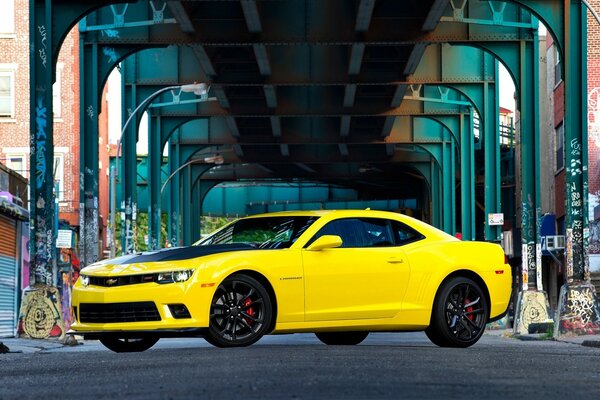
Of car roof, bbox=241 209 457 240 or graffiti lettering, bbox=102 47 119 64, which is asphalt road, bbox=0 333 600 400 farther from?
graffiti lettering, bbox=102 47 119 64

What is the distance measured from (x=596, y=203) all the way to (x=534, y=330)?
18066mm

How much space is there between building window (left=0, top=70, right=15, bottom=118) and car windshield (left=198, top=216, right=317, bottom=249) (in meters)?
38.2

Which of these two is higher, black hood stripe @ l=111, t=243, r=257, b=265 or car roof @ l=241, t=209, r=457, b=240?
car roof @ l=241, t=209, r=457, b=240

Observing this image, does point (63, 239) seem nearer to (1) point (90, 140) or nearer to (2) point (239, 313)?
(1) point (90, 140)

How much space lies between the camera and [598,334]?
72.2 feet

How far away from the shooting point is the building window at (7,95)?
51.6 m

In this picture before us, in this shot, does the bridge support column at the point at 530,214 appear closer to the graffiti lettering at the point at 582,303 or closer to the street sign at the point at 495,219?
the graffiti lettering at the point at 582,303

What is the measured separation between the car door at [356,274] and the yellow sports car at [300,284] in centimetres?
1

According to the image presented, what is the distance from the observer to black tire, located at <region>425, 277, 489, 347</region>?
48.0 ft

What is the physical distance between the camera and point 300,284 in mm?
13820

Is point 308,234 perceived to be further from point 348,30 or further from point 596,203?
point 596,203

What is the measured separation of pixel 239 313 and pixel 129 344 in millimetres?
1878

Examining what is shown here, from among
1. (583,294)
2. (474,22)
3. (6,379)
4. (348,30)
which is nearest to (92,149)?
(348,30)

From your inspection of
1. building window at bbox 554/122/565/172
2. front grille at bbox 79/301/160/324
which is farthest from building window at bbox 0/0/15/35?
front grille at bbox 79/301/160/324
